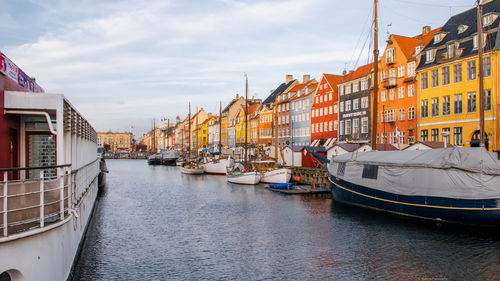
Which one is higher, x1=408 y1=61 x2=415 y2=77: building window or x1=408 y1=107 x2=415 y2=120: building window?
x1=408 y1=61 x2=415 y2=77: building window

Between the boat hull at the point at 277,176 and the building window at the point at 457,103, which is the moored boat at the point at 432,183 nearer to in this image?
the boat hull at the point at 277,176

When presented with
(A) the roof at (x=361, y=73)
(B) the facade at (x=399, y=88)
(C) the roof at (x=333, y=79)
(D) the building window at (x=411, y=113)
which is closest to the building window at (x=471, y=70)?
(B) the facade at (x=399, y=88)

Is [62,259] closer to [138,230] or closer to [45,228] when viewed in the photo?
[45,228]

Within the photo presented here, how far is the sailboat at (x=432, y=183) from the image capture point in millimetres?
20234

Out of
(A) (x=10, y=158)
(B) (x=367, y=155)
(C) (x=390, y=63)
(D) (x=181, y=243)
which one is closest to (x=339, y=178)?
(B) (x=367, y=155)

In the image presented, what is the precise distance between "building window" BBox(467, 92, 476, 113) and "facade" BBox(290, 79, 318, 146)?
1432 inches

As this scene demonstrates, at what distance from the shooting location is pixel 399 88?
53969 millimetres

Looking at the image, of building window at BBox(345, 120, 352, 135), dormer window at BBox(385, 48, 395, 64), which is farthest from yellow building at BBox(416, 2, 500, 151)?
building window at BBox(345, 120, 352, 135)

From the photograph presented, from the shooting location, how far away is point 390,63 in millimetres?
54844

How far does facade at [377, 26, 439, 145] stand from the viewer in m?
51.5

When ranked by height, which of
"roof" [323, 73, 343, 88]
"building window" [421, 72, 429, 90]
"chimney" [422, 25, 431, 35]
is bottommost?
"building window" [421, 72, 429, 90]

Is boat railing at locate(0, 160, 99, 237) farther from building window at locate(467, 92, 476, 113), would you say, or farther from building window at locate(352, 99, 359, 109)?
building window at locate(352, 99, 359, 109)

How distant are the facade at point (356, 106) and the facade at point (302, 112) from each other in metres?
12.1

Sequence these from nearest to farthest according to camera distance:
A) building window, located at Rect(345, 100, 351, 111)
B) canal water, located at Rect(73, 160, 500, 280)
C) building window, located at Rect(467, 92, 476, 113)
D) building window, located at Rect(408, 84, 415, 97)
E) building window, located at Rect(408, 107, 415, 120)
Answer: canal water, located at Rect(73, 160, 500, 280) → building window, located at Rect(467, 92, 476, 113) → building window, located at Rect(408, 107, 415, 120) → building window, located at Rect(408, 84, 415, 97) → building window, located at Rect(345, 100, 351, 111)
